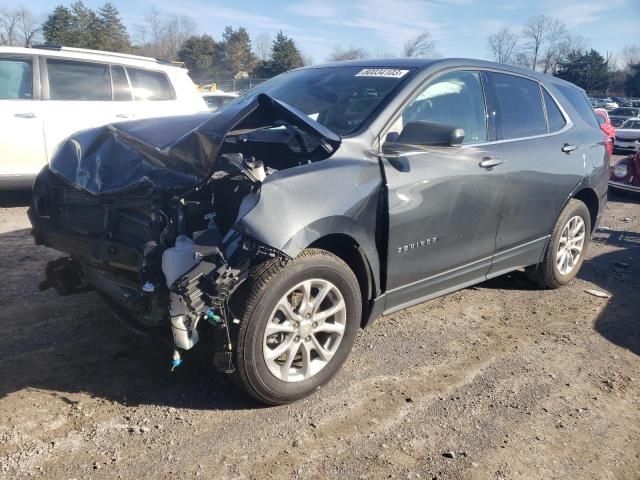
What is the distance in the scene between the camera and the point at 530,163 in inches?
161

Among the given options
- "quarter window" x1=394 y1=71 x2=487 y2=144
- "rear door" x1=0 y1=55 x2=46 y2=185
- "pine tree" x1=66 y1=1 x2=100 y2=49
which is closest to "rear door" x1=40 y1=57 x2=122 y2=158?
"rear door" x1=0 y1=55 x2=46 y2=185

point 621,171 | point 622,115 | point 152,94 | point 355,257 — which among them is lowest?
point 621,171

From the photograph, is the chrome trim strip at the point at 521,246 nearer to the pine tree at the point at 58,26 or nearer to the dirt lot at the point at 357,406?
the dirt lot at the point at 357,406

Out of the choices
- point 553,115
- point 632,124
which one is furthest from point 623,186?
point 632,124

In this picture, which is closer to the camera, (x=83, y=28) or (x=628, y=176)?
(x=628, y=176)

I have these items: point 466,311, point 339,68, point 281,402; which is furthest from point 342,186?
point 466,311

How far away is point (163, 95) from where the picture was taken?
796 centimetres

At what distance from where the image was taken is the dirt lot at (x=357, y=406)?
252cm

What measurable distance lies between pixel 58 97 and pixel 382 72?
5153 mm

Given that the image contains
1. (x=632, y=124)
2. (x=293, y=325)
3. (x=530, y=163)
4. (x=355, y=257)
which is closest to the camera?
(x=293, y=325)

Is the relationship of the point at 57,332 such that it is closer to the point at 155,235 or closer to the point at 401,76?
the point at 155,235

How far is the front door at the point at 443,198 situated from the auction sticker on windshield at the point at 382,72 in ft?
0.64

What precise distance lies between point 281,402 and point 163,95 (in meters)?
6.21

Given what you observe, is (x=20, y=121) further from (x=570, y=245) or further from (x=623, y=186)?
(x=623, y=186)
